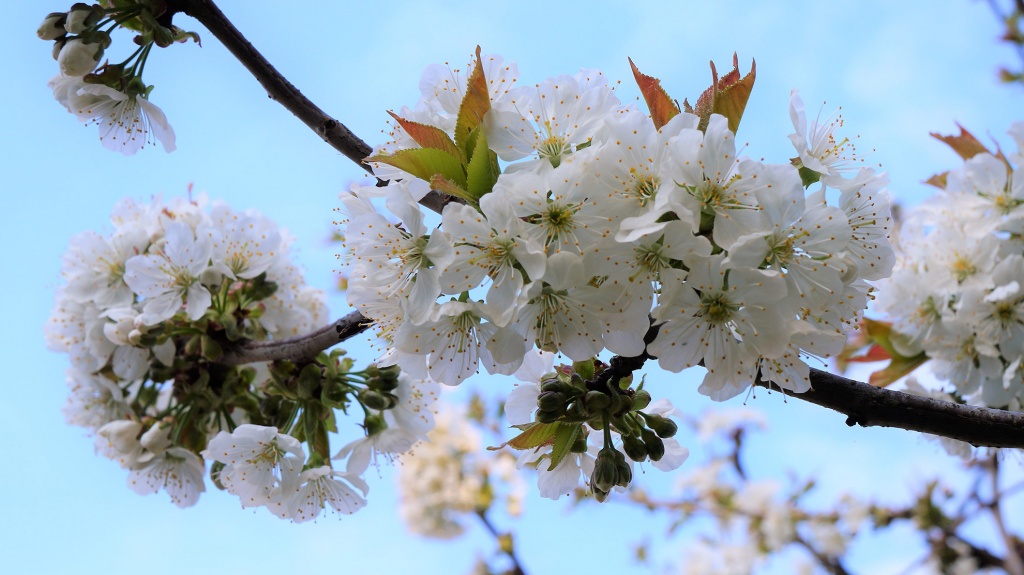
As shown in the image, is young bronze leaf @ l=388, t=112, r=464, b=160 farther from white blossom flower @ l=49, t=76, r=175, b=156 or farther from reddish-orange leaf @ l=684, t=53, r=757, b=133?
white blossom flower @ l=49, t=76, r=175, b=156

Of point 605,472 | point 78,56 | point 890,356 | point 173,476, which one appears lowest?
point 605,472

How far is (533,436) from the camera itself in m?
1.58

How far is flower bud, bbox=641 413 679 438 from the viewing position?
5.17ft

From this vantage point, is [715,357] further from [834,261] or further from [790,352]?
[834,261]

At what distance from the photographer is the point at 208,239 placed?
2.34 m

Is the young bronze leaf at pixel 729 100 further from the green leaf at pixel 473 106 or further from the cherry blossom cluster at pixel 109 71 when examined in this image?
the cherry blossom cluster at pixel 109 71

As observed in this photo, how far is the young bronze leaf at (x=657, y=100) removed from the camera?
1.40 metres

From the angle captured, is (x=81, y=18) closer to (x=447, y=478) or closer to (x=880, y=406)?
(x=880, y=406)

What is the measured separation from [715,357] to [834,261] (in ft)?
0.86

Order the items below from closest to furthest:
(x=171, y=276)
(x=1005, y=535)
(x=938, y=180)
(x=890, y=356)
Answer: (x=171, y=276), (x=890, y=356), (x=938, y=180), (x=1005, y=535)

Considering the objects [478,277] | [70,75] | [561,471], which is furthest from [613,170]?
[70,75]

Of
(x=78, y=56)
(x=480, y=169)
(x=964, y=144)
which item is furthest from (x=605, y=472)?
(x=964, y=144)

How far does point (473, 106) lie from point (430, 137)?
0.31 ft

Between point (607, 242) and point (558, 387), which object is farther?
point (558, 387)
